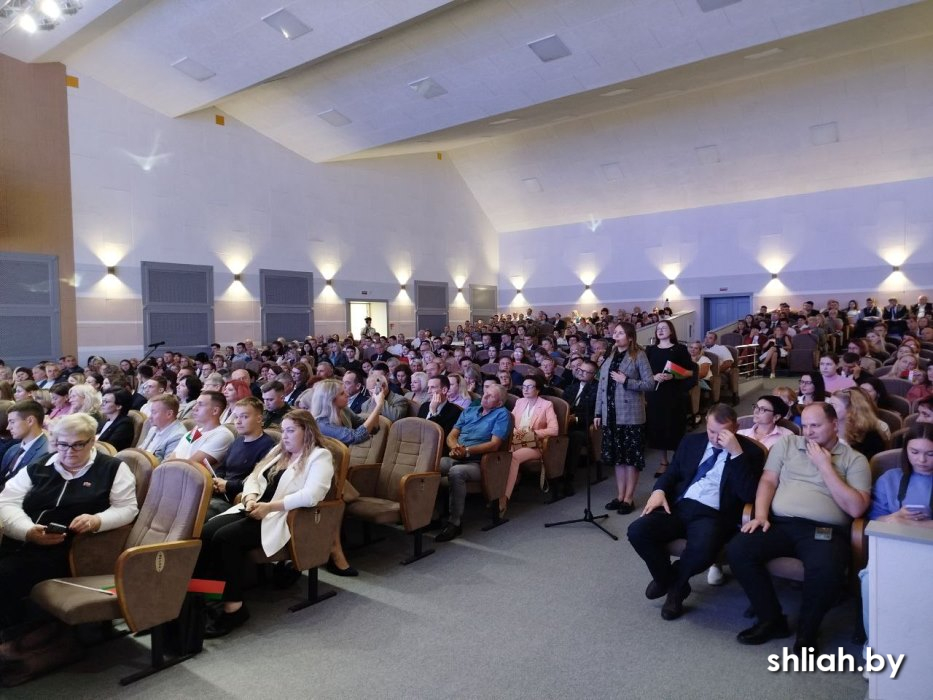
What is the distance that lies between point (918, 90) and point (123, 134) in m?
15.7

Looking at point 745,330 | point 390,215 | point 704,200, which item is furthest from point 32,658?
point 704,200

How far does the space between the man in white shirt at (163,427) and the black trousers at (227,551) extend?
1.16 m

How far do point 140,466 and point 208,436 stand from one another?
0.55 meters

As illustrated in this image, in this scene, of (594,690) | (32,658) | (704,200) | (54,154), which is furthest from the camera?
(704,200)

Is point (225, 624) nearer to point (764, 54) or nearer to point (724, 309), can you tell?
point (764, 54)

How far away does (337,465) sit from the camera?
142 inches

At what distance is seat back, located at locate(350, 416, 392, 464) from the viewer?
15.2 feet

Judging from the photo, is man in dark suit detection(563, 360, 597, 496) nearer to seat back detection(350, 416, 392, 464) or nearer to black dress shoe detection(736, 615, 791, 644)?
seat back detection(350, 416, 392, 464)

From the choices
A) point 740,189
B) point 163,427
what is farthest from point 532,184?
point 163,427

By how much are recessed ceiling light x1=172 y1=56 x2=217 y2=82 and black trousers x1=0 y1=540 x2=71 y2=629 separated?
10.2 m

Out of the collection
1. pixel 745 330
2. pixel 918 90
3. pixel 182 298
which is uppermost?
pixel 918 90

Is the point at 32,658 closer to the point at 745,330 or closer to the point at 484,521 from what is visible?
the point at 484,521

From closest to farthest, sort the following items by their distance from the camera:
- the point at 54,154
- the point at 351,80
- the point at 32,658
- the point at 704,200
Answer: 1. the point at 32,658
2. the point at 54,154
3. the point at 351,80
4. the point at 704,200

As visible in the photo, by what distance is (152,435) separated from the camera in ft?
14.1
